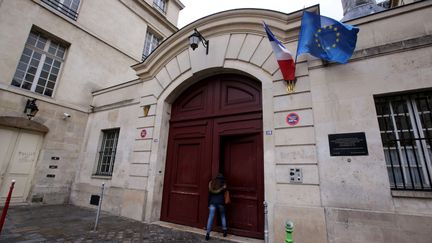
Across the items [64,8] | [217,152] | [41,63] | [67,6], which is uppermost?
[67,6]

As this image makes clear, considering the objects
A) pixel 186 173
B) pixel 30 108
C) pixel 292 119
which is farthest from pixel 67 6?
pixel 292 119

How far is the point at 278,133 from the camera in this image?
4824 mm

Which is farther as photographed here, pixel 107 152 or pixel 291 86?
pixel 107 152

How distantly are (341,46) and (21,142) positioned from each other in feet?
35.4

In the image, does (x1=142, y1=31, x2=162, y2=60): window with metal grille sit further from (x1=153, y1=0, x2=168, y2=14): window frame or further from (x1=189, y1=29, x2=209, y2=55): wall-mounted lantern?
(x1=189, y1=29, x2=209, y2=55): wall-mounted lantern

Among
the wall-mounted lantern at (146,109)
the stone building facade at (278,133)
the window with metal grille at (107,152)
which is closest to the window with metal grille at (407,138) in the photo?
the stone building facade at (278,133)

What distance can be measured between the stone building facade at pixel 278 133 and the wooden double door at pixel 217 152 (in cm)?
3

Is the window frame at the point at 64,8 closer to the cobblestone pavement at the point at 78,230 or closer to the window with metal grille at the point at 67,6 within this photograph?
the window with metal grille at the point at 67,6

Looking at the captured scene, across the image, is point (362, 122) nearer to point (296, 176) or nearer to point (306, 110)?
point (306, 110)

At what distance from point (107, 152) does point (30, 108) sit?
10.2ft

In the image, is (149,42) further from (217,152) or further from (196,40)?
(217,152)

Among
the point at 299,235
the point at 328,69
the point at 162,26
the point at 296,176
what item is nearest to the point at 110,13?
the point at 162,26

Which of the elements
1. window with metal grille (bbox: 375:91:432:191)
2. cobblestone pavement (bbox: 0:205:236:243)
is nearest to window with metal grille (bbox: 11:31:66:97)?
cobblestone pavement (bbox: 0:205:236:243)

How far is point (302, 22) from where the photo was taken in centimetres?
474
